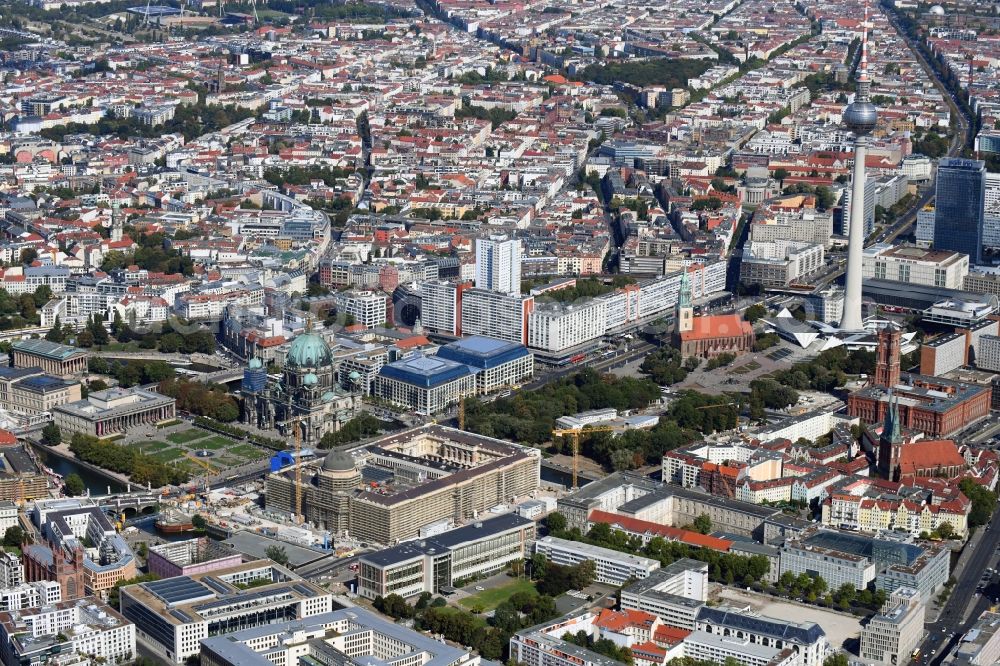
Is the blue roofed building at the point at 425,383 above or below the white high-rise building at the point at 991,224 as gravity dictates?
below

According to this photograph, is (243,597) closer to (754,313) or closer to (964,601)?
(964,601)

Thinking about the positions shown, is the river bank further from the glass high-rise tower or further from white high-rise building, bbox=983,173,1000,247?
white high-rise building, bbox=983,173,1000,247

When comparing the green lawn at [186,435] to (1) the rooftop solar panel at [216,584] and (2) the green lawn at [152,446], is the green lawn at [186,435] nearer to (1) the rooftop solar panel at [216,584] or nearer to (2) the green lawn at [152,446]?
(2) the green lawn at [152,446]

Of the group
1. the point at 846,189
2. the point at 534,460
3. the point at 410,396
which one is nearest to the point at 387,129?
the point at 846,189

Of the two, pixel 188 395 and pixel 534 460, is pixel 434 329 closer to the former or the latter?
pixel 188 395

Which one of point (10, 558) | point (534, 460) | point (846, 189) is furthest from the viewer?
point (846, 189)

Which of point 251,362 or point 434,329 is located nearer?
point 251,362

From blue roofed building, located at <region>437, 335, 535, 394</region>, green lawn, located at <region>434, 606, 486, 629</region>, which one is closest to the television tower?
blue roofed building, located at <region>437, 335, 535, 394</region>

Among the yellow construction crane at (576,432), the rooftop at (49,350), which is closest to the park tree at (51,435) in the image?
the rooftop at (49,350)
